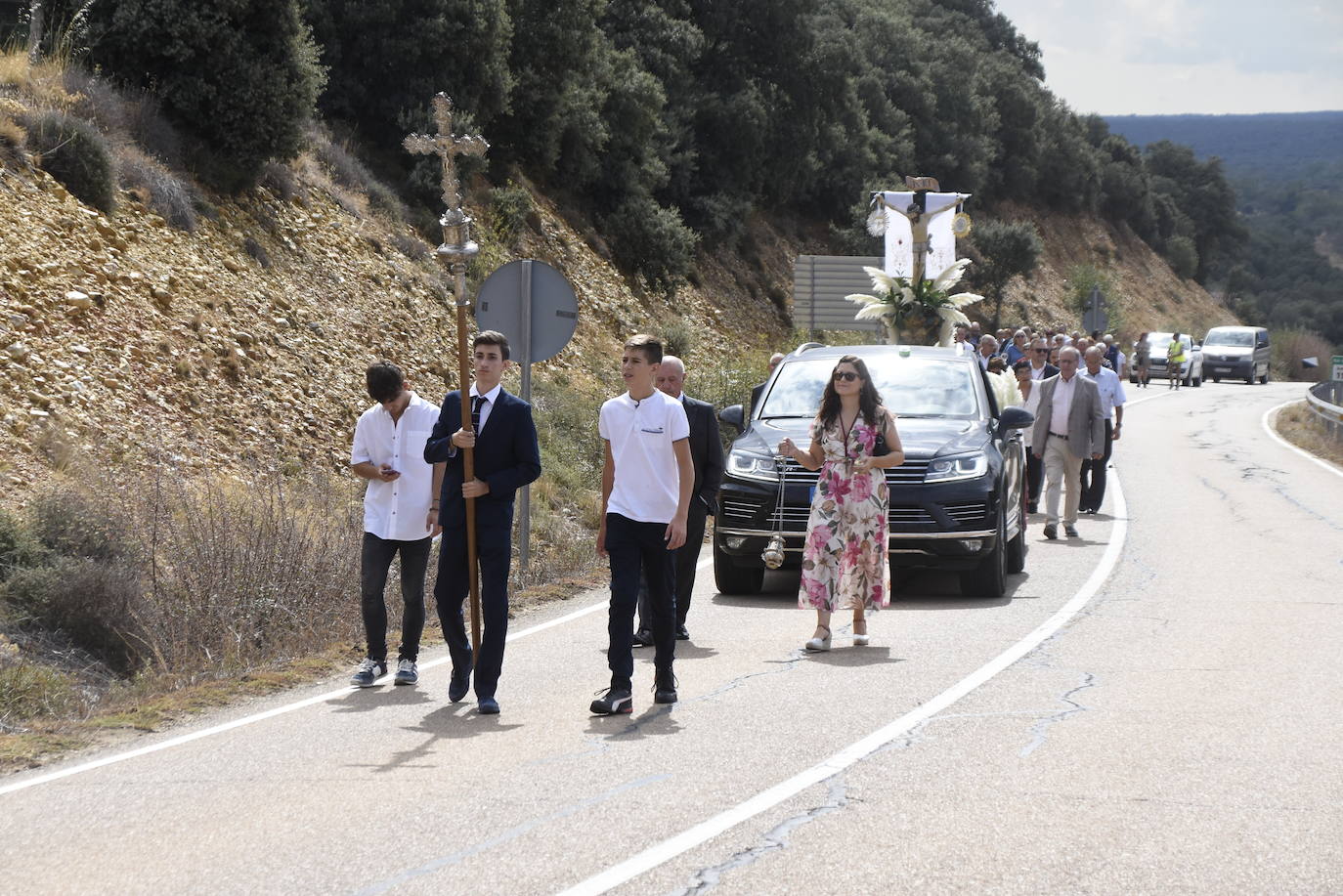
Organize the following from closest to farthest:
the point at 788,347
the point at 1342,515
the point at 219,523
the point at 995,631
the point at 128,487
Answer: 1. the point at 995,631
2. the point at 219,523
3. the point at 128,487
4. the point at 1342,515
5. the point at 788,347

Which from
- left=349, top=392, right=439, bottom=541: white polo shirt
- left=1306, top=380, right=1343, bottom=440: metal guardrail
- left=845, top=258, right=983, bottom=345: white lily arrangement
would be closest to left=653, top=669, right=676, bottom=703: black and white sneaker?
left=349, top=392, right=439, bottom=541: white polo shirt

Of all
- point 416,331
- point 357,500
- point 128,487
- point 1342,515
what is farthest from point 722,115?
point 128,487

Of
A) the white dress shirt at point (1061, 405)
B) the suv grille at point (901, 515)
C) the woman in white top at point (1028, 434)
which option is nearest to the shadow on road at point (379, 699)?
the suv grille at point (901, 515)

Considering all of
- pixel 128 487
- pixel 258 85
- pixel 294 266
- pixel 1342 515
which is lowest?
pixel 1342 515

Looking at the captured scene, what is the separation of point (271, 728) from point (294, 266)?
14624mm

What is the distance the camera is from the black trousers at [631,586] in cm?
829

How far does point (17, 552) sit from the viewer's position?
1126 centimetres

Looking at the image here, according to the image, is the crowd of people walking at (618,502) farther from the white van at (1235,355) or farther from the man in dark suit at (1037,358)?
the white van at (1235,355)

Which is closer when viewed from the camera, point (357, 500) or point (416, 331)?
point (357, 500)

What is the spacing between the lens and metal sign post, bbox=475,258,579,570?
1338 cm

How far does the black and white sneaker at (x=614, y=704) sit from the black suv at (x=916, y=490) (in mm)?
3852

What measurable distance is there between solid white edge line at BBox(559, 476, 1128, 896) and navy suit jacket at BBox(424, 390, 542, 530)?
7.33 ft

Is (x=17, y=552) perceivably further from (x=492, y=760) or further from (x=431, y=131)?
(x=431, y=131)

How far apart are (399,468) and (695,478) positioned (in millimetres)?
2056
